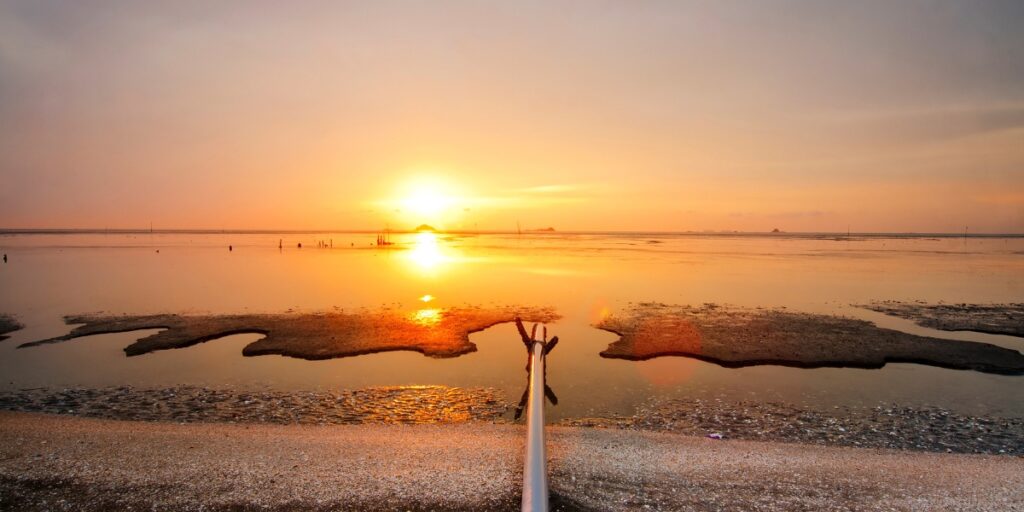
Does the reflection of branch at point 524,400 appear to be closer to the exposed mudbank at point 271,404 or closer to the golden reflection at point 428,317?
the exposed mudbank at point 271,404

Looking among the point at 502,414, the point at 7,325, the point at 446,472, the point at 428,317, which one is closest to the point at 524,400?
the point at 502,414

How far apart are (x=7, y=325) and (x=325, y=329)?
1753 cm

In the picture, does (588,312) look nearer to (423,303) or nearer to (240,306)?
(423,303)

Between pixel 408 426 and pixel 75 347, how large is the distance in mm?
19441

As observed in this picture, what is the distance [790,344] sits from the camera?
2275 cm

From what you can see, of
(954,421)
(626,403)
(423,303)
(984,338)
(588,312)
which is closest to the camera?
(954,421)

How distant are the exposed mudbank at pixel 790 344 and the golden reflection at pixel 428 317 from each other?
382 inches

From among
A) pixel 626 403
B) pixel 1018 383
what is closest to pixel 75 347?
pixel 626 403

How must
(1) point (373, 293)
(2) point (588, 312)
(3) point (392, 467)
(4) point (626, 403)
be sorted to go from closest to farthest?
(3) point (392, 467) < (4) point (626, 403) < (2) point (588, 312) < (1) point (373, 293)

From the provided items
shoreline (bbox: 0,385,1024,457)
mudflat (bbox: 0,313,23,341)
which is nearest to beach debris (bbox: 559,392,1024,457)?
shoreline (bbox: 0,385,1024,457)

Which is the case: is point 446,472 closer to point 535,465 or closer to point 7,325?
point 535,465

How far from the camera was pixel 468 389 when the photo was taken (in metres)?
16.8

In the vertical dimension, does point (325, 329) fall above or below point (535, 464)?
below

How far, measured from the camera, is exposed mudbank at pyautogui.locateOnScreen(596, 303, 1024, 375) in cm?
2017
